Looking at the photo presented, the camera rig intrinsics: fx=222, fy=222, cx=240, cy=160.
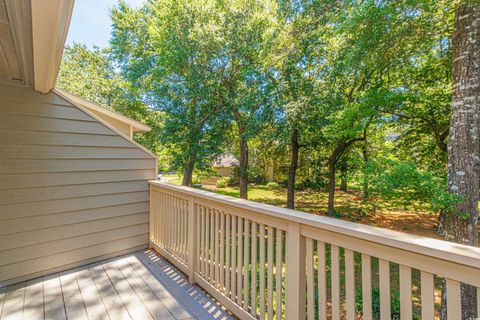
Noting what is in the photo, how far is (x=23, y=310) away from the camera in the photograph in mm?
1981

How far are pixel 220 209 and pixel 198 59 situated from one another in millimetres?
6940

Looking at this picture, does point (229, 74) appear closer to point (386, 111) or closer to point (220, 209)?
point (386, 111)

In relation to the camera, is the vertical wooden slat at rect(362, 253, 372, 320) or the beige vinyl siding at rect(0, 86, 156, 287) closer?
the vertical wooden slat at rect(362, 253, 372, 320)

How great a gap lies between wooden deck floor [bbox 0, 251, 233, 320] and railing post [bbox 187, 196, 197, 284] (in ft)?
0.44

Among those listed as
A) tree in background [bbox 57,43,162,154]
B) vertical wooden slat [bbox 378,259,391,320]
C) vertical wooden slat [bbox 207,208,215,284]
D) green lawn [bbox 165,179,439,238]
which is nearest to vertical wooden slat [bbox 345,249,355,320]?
vertical wooden slat [bbox 378,259,391,320]

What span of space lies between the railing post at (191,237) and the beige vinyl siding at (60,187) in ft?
3.91

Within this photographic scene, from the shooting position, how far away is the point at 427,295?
94 cm

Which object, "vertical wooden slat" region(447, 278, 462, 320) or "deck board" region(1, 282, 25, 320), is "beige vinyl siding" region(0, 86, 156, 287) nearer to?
"deck board" region(1, 282, 25, 320)

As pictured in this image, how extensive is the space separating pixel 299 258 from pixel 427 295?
605 millimetres

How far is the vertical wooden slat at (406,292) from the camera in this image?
960 mm

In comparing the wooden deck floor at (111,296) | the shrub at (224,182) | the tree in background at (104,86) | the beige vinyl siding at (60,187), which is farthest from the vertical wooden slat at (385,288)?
the shrub at (224,182)

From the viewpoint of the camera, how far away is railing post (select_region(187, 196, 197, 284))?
7.67 feet

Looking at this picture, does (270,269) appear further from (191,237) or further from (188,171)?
(188,171)

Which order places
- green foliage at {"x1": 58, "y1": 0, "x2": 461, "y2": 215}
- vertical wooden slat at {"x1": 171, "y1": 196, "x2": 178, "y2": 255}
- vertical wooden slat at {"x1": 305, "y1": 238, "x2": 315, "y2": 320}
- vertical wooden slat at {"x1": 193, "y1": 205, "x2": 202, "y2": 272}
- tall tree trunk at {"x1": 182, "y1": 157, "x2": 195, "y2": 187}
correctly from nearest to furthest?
vertical wooden slat at {"x1": 305, "y1": 238, "x2": 315, "y2": 320} → vertical wooden slat at {"x1": 193, "y1": 205, "x2": 202, "y2": 272} → vertical wooden slat at {"x1": 171, "y1": 196, "x2": 178, "y2": 255} → green foliage at {"x1": 58, "y1": 0, "x2": 461, "y2": 215} → tall tree trunk at {"x1": 182, "y1": 157, "x2": 195, "y2": 187}
